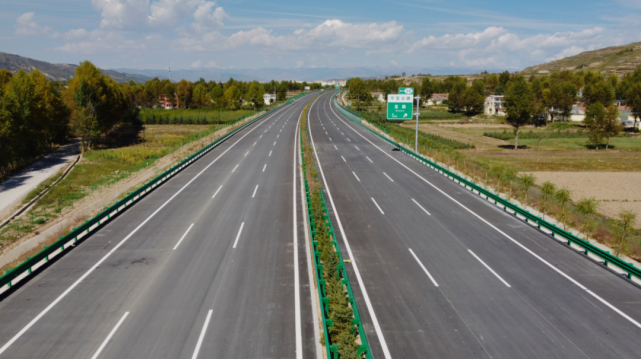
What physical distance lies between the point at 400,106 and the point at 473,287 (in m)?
33.5

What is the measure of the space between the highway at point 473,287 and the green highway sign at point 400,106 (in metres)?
21.1

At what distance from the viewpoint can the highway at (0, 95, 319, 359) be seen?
36.8 feet

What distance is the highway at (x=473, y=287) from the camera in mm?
11477

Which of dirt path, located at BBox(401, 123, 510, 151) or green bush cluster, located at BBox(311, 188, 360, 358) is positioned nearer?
green bush cluster, located at BBox(311, 188, 360, 358)

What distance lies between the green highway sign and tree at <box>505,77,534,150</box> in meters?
26.1

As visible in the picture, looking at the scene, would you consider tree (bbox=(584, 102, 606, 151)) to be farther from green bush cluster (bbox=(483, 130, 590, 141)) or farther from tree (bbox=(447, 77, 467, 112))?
tree (bbox=(447, 77, 467, 112))

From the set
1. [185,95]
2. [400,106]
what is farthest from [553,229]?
[185,95]

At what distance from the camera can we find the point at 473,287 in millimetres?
14609

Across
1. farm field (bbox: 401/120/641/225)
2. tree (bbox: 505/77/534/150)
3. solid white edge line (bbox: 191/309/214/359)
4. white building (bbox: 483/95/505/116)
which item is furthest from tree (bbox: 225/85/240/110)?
solid white edge line (bbox: 191/309/214/359)

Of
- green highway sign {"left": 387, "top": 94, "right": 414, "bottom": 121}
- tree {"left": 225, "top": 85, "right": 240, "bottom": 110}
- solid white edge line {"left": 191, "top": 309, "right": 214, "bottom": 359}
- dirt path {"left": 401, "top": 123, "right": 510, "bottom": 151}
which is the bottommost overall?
solid white edge line {"left": 191, "top": 309, "right": 214, "bottom": 359}

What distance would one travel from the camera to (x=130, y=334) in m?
11.6

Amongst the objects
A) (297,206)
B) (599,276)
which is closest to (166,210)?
(297,206)

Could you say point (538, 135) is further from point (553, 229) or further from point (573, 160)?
point (553, 229)

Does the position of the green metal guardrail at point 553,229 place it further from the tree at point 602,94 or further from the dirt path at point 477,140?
the tree at point 602,94
